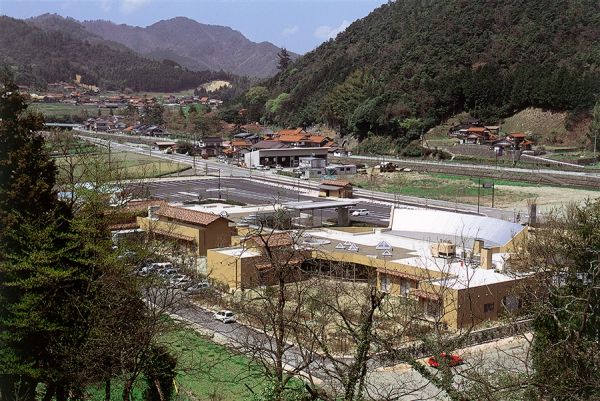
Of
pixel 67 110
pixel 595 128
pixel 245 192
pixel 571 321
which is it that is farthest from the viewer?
pixel 67 110

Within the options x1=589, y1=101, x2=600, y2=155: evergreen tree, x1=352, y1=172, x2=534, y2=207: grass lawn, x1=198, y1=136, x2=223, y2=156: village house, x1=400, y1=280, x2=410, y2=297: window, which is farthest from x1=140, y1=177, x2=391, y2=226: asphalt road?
x1=589, y1=101, x2=600, y2=155: evergreen tree

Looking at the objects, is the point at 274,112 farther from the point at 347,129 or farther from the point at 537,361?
the point at 537,361

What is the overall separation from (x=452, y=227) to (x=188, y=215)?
4866 millimetres

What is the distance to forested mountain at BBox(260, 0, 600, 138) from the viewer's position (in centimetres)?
2995

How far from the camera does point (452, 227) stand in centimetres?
1214

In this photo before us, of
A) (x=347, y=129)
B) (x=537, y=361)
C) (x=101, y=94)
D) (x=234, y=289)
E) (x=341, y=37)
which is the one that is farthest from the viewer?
(x=101, y=94)

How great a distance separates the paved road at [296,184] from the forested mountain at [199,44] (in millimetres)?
125893

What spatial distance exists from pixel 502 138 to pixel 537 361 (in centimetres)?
2547

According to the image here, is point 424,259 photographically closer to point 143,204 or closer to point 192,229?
point 192,229

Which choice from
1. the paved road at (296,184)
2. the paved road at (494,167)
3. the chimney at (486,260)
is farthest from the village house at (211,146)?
the chimney at (486,260)


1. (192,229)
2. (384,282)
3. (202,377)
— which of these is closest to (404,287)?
(384,282)

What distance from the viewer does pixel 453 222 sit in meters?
12.2

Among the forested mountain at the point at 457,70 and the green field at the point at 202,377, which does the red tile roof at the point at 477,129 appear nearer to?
the forested mountain at the point at 457,70

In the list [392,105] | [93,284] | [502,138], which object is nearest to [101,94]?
[392,105]
